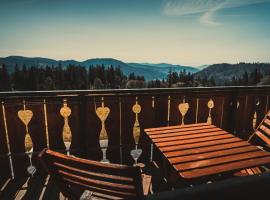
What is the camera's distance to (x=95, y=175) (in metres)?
1.17

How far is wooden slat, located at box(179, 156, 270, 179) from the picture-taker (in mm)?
1567

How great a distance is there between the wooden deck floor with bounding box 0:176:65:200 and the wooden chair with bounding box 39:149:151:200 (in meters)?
1.47

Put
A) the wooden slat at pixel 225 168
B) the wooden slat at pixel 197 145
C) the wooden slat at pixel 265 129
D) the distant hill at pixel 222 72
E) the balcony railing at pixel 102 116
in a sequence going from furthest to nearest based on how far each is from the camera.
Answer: the distant hill at pixel 222 72
the balcony railing at pixel 102 116
the wooden slat at pixel 265 129
the wooden slat at pixel 197 145
the wooden slat at pixel 225 168

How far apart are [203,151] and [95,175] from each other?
3.87 feet

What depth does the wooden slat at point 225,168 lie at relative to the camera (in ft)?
5.14

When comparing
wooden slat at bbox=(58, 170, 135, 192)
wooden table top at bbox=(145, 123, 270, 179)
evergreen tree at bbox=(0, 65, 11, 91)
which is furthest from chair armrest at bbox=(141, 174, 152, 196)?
evergreen tree at bbox=(0, 65, 11, 91)

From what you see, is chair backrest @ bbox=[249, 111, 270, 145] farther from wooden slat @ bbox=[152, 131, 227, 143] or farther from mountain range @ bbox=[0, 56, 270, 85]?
mountain range @ bbox=[0, 56, 270, 85]

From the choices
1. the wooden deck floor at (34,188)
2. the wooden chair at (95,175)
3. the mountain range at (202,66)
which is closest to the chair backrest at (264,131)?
the wooden deck floor at (34,188)

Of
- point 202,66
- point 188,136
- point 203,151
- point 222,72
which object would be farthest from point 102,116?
point 202,66

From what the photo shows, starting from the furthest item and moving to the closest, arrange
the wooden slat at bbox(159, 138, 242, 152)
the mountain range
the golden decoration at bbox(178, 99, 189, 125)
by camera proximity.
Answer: the mountain range < the golden decoration at bbox(178, 99, 189, 125) < the wooden slat at bbox(159, 138, 242, 152)

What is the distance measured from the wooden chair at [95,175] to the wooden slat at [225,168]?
537 mm

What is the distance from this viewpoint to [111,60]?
56.0 meters

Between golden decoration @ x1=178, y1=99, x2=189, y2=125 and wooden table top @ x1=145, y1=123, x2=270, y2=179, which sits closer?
wooden table top @ x1=145, y1=123, x2=270, y2=179

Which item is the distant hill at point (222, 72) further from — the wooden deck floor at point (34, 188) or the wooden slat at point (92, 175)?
the wooden slat at point (92, 175)
